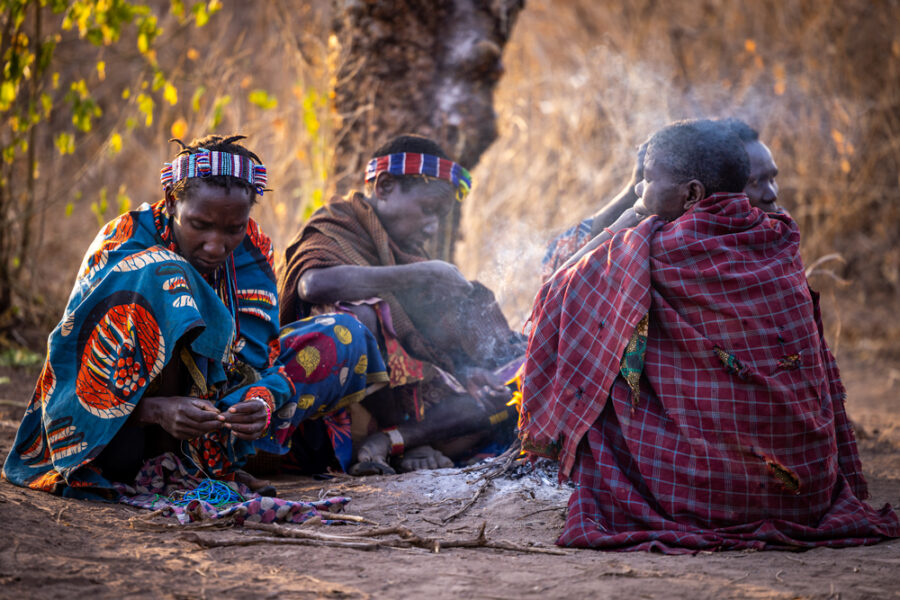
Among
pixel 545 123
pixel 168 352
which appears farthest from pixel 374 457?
pixel 545 123

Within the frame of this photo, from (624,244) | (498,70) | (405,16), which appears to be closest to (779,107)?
(498,70)

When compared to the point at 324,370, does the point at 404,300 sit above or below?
above

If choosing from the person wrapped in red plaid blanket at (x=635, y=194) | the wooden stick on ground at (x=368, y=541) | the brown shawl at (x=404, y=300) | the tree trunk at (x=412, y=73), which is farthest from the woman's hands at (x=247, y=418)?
the tree trunk at (x=412, y=73)

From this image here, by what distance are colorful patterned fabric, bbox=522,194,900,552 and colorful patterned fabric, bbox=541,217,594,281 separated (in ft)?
3.08

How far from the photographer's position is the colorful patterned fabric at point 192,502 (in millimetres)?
2469

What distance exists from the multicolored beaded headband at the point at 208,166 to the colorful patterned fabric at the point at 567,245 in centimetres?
140

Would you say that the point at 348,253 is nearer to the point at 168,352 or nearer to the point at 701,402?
the point at 168,352

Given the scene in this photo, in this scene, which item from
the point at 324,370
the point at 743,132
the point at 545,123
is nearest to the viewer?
the point at 324,370

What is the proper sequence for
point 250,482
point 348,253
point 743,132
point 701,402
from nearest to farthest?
1. point 701,402
2. point 250,482
3. point 743,132
4. point 348,253

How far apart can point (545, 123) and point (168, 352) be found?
5856 millimetres

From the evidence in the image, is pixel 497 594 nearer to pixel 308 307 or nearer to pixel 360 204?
pixel 308 307

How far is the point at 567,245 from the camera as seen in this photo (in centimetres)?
360

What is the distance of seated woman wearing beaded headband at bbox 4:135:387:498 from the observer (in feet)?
8.34

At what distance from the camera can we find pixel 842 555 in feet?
7.59
